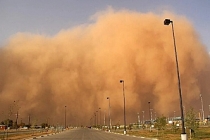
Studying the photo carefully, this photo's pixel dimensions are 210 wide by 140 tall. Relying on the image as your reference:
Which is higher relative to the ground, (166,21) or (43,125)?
(166,21)

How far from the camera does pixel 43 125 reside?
168000 millimetres

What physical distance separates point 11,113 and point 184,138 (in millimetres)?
30063

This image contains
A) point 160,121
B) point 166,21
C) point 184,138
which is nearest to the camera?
point 184,138

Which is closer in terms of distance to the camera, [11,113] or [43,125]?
[11,113]

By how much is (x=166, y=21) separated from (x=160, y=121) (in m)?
27.0

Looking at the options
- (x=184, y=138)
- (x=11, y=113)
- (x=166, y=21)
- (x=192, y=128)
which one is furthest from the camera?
(x=11, y=113)

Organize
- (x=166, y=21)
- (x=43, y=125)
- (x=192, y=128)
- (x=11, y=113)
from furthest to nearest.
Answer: (x=43, y=125)
(x=11, y=113)
(x=192, y=128)
(x=166, y=21)

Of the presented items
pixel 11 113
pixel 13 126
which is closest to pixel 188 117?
pixel 11 113

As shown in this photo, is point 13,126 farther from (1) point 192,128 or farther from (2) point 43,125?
(1) point 192,128

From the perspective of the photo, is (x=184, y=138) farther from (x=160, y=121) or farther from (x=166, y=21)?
(x=160, y=121)

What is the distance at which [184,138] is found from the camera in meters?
20.6

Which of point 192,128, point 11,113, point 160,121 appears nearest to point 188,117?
point 192,128

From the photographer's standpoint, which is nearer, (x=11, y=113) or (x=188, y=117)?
(x=188, y=117)

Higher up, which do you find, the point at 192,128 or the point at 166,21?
the point at 166,21
